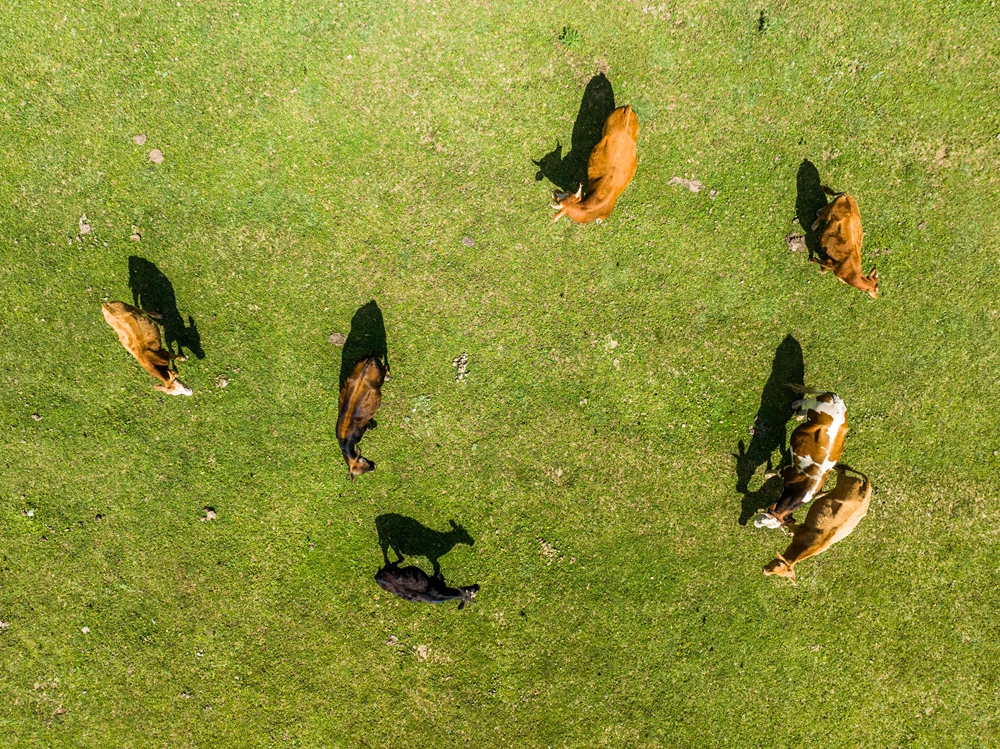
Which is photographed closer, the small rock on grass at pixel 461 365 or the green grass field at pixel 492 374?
the green grass field at pixel 492 374

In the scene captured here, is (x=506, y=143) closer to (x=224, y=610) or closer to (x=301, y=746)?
(x=224, y=610)

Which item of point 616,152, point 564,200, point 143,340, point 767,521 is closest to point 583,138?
point 616,152

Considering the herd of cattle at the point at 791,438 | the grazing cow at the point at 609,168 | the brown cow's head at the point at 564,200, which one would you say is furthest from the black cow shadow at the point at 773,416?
the brown cow's head at the point at 564,200

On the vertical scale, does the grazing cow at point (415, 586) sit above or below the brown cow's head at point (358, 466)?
below

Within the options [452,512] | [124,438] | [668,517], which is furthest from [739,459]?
[124,438]

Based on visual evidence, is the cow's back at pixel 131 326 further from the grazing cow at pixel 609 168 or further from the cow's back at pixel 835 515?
the cow's back at pixel 835 515

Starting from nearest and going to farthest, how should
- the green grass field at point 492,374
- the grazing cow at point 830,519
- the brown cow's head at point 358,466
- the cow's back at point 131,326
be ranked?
the cow's back at point 131,326 → the grazing cow at point 830,519 → the brown cow's head at point 358,466 → the green grass field at point 492,374

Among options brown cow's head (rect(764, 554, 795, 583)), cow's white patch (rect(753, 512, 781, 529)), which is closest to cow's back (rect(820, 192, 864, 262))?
cow's white patch (rect(753, 512, 781, 529))

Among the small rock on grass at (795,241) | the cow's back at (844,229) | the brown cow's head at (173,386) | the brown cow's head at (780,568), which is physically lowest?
the brown cow's head at (780,568)
